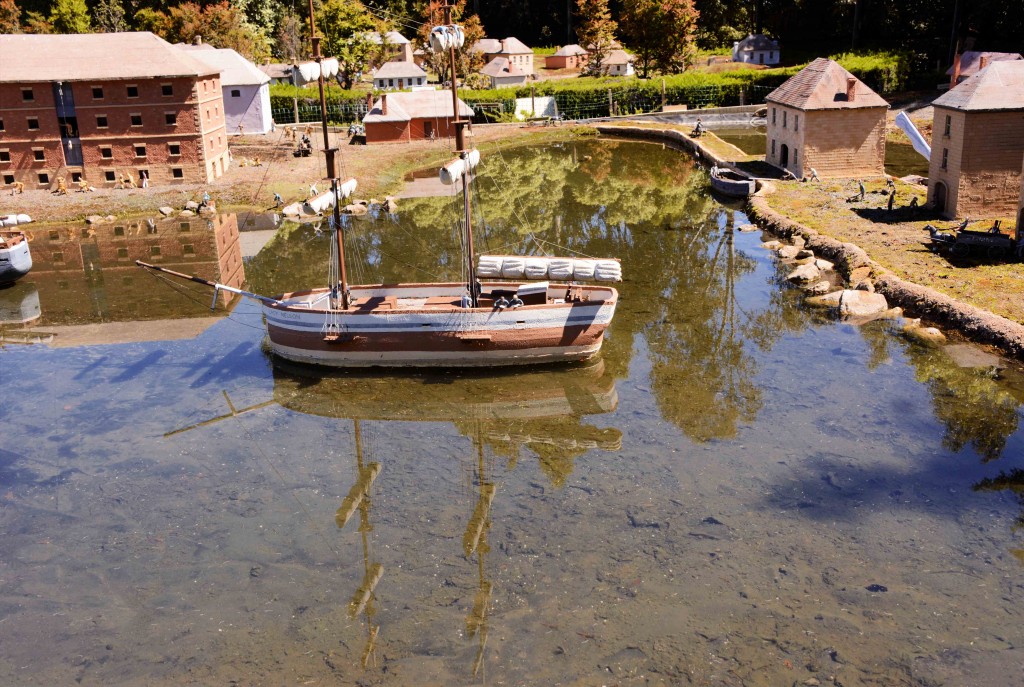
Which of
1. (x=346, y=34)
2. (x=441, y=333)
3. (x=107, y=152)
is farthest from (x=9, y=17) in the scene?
(x=441, y=333)

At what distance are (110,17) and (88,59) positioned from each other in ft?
181

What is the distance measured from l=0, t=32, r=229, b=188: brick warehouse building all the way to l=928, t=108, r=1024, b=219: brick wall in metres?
41.4

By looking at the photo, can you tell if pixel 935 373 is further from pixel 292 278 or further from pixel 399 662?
pixel 292 278

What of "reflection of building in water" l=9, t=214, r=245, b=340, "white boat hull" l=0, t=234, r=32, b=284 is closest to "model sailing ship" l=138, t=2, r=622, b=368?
"reflection of building in water" l=9, t=214, r=245, b=340

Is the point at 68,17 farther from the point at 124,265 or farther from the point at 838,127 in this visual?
the point at 838,127

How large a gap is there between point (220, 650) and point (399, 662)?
11.2ft

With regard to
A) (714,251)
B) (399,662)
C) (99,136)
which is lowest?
(399,662)

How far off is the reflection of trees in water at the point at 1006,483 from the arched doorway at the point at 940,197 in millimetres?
23314

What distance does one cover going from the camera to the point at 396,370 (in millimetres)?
29594

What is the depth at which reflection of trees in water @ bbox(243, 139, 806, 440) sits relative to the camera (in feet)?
92.7

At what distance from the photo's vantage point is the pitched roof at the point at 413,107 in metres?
71.2

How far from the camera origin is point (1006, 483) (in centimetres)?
2134

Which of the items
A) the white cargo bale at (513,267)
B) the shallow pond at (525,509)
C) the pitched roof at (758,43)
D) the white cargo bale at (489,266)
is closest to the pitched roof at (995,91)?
the shallow pond at (525,509)

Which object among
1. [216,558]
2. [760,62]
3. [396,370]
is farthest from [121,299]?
[760,62]
